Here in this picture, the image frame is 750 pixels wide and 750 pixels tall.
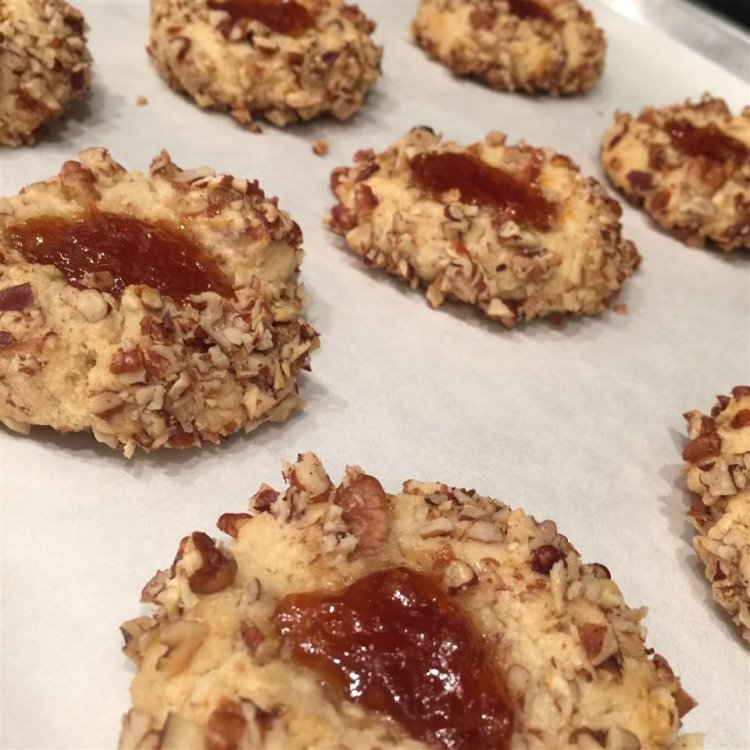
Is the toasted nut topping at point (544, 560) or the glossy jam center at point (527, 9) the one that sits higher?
the glossy jam center at point (527, 9)

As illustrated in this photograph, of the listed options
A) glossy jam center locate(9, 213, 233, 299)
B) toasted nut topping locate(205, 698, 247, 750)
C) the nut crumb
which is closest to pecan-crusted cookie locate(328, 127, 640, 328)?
the nut crumb

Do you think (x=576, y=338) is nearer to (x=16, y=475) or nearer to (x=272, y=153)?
(x=272, y=153)

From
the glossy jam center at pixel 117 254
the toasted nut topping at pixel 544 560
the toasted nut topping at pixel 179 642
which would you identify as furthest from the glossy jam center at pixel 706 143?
the toasted nut topping at pixel 179 642

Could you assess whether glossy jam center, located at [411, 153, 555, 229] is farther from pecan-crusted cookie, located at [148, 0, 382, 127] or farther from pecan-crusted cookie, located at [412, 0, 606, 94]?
Result: pecan-crusted cookie, located at [412, 0, 606, 94]

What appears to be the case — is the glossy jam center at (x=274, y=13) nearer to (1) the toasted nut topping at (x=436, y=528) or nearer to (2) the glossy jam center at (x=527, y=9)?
(2) the glossy jam center at (x=527, y=9)

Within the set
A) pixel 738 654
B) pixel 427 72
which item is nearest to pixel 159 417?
pixel 738 654

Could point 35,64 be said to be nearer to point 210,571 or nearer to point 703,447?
point 210,571
